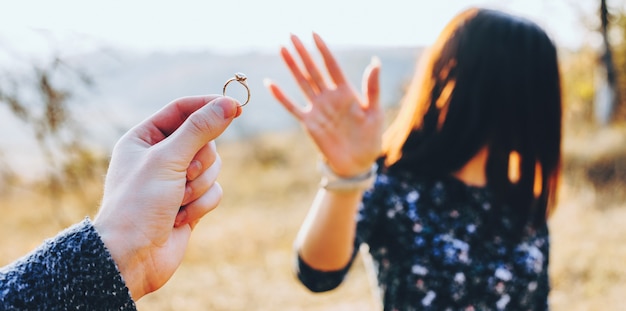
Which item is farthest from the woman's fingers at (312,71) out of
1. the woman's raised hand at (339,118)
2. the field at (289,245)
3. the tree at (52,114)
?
the field at (289,245)

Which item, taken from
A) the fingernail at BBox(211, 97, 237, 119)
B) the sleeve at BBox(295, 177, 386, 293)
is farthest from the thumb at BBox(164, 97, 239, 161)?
the sleeve at BBox(295, 177, 386, 293)

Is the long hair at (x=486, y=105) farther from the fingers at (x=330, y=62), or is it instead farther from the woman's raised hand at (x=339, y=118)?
the fingers at (x=330, y=62)

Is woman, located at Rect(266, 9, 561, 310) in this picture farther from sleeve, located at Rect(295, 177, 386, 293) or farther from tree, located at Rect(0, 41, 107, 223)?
tree, located at Rect(0, 41, 107, 223)

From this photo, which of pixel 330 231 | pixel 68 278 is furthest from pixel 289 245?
pixel 68 278

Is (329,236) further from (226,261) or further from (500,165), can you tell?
(226,261)

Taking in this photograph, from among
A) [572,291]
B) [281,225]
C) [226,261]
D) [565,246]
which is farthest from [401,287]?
[281,225]

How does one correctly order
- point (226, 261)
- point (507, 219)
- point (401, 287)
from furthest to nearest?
point (226, 261) < point (507, 219) < point (401, 287)
